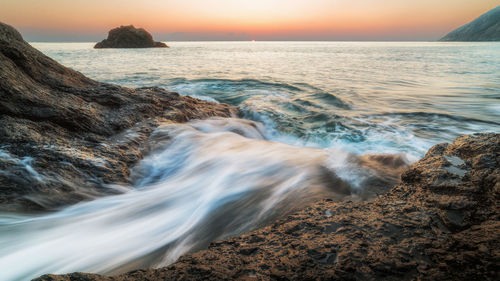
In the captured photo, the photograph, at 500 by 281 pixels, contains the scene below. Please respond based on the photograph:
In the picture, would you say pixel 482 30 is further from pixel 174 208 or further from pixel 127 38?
pixel 174 208

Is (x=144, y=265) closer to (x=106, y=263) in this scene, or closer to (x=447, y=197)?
(x=106, y=263)

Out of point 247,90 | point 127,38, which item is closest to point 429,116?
point 247,90

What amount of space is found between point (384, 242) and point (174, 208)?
2.20m

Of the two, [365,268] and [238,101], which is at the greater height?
[238,101]

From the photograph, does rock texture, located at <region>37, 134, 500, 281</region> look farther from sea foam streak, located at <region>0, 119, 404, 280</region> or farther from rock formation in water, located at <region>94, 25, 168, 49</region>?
rock formation in water, located at <region>94, 25, 168, 49</region>

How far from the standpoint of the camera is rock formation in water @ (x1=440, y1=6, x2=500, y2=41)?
130125 mm

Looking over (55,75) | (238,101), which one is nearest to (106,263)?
(55,75)

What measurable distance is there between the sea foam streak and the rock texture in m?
0.72

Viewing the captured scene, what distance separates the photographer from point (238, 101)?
28.0ft

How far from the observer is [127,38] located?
72.1 metres

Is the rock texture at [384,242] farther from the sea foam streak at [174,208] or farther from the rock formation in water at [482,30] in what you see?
the rock formation in water at [482,30]

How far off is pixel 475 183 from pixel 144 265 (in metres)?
2.40

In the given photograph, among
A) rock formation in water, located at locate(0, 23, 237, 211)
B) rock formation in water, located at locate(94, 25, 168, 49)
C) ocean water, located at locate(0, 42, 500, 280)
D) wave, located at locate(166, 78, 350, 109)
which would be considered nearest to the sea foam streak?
ocean water, located at locate(0, 42, 500, 280)

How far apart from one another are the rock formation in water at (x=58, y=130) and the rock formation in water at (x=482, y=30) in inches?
6988
